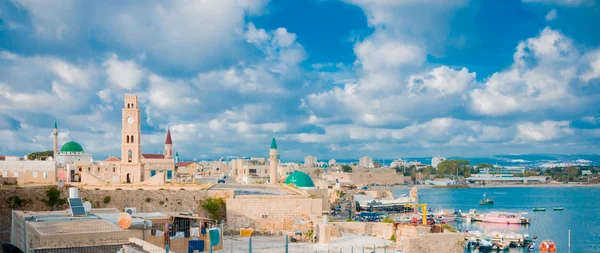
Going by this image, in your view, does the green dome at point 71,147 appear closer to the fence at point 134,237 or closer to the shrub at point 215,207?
the shrub at point 215,207

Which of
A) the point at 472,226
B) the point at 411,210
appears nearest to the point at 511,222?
the point at 472,226

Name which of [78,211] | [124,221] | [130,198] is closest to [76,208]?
[78,211]

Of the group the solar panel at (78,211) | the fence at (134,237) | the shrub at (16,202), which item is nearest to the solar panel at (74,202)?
the solar panel at (78,211)

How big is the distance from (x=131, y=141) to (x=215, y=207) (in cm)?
915

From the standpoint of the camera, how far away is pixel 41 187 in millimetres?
24766

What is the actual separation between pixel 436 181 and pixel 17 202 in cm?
14069

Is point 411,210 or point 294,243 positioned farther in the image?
point 411,210

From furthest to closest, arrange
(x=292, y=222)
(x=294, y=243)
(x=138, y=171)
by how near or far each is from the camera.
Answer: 1. (x=138, y=171)
2. (x=292, y=222)
3. (x=294, y=243)

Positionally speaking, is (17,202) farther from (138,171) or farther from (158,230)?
(158,230)

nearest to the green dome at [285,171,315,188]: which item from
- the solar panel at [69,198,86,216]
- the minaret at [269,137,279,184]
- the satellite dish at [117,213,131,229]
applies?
the minaret at [269,137,279,184]

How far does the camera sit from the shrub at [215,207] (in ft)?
77.7

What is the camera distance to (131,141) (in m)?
30.1

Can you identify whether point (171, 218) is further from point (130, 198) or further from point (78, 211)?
point (130, 198)

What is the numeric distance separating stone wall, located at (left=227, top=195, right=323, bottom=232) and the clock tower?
9474 millimetres
